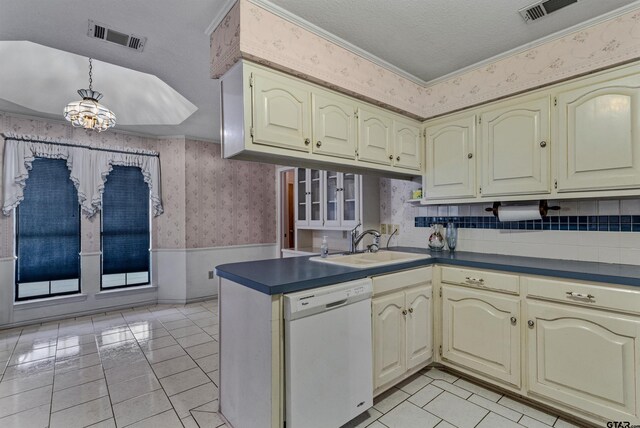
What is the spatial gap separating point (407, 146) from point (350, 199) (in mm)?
1008

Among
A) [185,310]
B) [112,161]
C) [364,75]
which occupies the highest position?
[364,75]

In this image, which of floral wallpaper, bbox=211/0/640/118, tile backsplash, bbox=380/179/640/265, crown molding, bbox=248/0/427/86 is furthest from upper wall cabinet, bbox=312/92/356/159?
tile backsplash, bbox=380/179/640/265

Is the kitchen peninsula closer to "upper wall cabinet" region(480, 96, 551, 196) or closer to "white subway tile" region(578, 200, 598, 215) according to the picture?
"white subway tile" region(578, 200, 598, 215)

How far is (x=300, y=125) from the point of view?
1.96 m

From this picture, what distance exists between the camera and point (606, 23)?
6.15 ft

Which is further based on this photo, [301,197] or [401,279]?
[301,197]

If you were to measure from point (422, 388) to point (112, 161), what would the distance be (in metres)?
4.39

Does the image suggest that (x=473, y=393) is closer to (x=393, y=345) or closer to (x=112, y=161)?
(x=393, y=345)

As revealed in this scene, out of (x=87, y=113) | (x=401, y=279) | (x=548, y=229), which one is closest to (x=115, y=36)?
(x=87, y=113)

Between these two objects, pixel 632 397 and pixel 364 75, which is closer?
pixel 632 397

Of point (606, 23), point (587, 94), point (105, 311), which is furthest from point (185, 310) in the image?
point (606, 23)

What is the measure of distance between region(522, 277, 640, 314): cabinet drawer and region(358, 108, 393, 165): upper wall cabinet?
4.29 ft

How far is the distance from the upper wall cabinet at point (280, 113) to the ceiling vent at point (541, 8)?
1.40 m

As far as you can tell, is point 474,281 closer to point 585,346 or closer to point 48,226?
point 585,346
